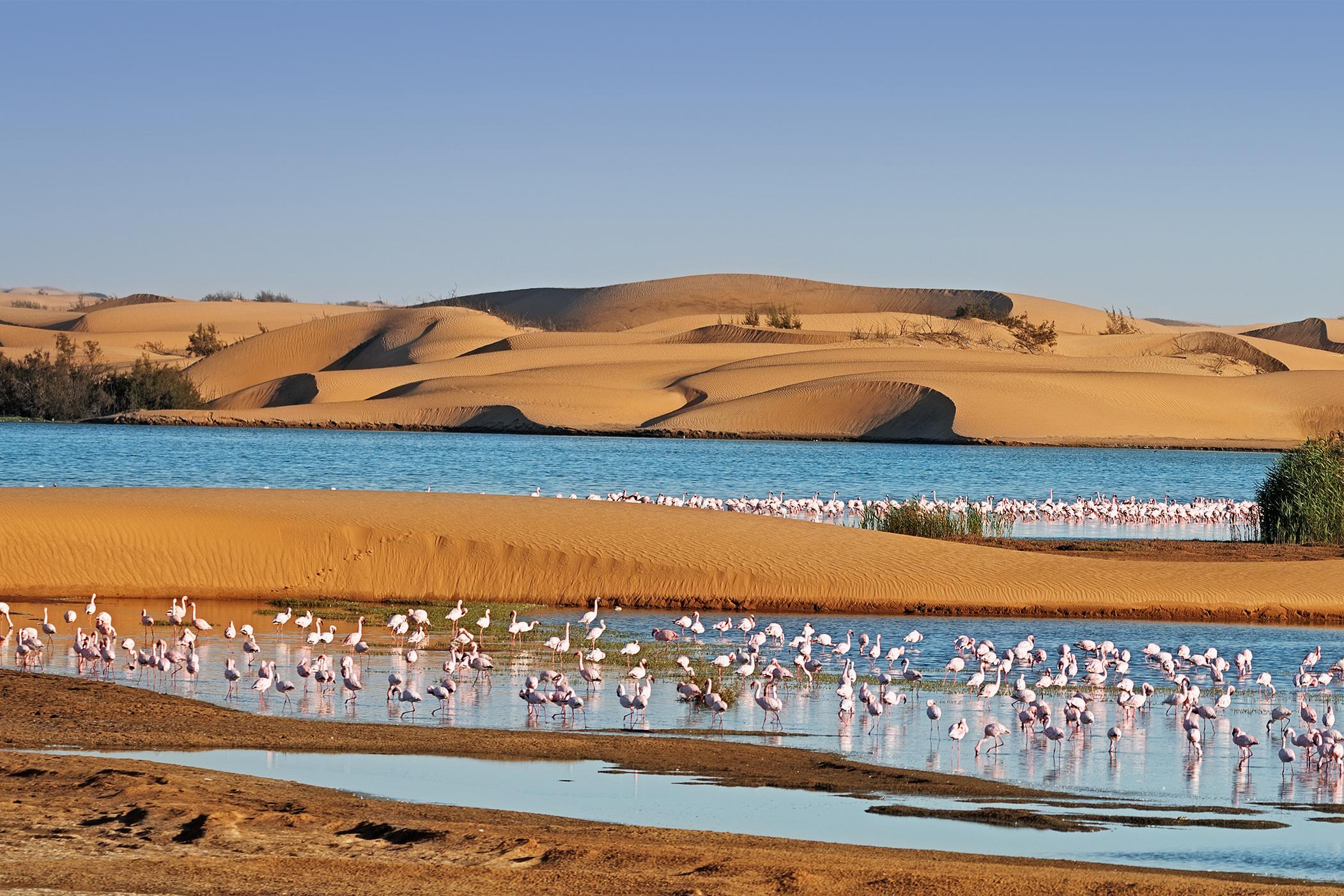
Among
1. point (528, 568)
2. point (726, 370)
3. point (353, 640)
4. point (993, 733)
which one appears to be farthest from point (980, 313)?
point (993, 733)

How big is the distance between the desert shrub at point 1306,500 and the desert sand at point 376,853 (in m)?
20.0

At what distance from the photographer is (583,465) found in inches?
1932

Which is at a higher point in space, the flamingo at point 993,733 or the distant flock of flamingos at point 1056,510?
the distant flock of flamingos at point 1056,510

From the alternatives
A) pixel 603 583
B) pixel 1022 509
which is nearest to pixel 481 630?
pixel 603 583

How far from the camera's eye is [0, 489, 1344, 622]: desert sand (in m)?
18.2

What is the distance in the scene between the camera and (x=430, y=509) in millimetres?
20203

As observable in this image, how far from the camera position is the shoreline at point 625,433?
3113 inches

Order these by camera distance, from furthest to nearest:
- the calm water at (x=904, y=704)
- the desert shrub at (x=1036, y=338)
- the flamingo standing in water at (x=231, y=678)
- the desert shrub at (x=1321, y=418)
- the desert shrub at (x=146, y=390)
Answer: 1. the desert shrub at (x=1036, y=338)
2. the desert shrub at (x=1321, y=418)
3. the desert shrub at (x=146, y=390)
4. the flamingo standing in water at (x=231, y=678)
5. the calm water at (x=904, y=704)

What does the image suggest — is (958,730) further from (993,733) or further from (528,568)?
(528,568)

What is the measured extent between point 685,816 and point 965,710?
461cm

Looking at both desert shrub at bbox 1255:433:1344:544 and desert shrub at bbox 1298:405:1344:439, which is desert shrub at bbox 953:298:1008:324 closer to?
desert shrub at bbox 1298:405:1344:439

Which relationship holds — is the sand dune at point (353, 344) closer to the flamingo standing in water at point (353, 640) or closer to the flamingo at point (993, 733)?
the flamingo standing in water at point (353, 640)

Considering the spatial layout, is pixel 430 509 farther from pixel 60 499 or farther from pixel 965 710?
pixel 965 710

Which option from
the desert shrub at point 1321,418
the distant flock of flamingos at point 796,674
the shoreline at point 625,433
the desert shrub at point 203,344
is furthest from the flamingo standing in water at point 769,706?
the desert shrub at point 203,344
